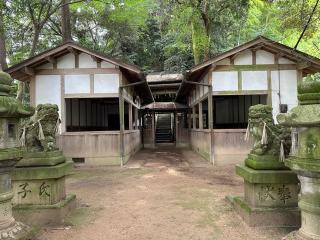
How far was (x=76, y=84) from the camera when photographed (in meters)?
14.0

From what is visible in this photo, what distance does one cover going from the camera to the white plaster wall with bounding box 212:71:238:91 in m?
14.1

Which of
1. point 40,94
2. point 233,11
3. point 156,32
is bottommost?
point 40,94

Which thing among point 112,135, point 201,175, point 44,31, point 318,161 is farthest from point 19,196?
point 44,31

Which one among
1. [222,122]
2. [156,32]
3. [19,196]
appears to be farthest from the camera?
[156,32]

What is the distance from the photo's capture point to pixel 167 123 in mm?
35594

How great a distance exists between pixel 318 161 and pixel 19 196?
5056 millimetres

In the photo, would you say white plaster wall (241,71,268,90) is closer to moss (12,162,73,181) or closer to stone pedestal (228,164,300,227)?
stone pedestal (228,164,300,227)

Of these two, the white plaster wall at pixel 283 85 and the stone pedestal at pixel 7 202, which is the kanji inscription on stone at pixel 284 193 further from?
the white plaster wall at pixel 283 85

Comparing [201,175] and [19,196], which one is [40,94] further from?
[19,196]

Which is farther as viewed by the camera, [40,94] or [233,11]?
[233,11]

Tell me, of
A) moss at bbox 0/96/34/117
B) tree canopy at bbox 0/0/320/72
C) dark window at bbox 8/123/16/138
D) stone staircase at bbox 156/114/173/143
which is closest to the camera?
moss at bbox 0/96/34/117

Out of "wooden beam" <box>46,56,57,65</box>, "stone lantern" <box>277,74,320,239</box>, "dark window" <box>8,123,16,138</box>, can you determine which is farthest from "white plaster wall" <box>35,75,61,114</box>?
"stone lantern" <box>277,74,320,239</box>

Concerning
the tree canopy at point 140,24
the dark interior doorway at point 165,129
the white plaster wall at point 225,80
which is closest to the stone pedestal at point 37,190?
the tree canopy at point 140,24

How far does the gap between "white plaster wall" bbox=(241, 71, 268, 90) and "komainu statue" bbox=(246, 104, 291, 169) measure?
26.8 feet
